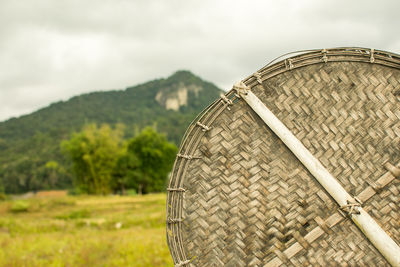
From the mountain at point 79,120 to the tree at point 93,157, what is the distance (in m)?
12.3

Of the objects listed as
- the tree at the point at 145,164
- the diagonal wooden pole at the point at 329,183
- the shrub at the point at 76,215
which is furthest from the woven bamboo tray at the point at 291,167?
the tree at the point at 145,164

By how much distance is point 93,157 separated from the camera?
109 ft

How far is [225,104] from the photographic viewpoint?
2.67 meters

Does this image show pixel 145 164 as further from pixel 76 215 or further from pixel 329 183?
pixel 329 183

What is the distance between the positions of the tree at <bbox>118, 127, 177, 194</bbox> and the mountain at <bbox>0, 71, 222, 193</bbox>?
42.7ft

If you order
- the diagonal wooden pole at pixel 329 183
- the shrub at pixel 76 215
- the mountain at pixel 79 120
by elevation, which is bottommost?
the diagonal wooden pole at pixel 329 183

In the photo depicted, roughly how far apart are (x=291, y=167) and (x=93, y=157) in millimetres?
32862

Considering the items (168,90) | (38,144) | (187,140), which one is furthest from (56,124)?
(187,140)

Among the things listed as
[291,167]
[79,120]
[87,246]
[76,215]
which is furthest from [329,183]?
[79,120]

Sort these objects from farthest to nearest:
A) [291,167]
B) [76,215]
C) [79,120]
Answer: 1. [79,120]
2. [76,215]
3. [291,167]

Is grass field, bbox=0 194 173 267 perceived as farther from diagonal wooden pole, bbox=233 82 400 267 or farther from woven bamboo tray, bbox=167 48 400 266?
diagonal wooden pole, bbox=233 82 400 267

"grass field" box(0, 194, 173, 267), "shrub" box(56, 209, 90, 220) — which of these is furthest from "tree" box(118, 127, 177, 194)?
"grass field" box(0, 194, 173, 267)

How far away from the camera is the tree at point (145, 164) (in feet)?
126

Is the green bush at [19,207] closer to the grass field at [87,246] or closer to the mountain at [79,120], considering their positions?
the grass field at [87,246]
